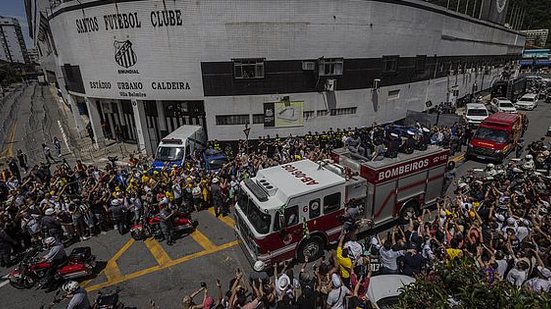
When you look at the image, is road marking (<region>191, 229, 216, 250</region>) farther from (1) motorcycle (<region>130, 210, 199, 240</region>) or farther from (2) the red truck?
(2) the red truck

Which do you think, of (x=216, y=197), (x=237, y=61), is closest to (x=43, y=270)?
(x=216, y=197)

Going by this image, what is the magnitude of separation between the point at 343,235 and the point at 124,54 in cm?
1911

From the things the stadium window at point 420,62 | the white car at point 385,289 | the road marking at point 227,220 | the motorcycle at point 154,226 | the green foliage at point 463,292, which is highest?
the stadium window at point 420,62

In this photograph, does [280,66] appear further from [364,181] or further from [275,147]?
[364,181]

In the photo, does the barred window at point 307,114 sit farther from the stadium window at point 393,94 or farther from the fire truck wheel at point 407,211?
the fire truck wheel at point 407,211

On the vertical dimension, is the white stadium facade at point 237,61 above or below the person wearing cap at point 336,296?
above

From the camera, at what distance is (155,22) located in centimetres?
1836

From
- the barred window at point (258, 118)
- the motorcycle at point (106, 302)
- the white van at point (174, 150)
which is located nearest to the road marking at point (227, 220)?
the white van at point (174, 150)

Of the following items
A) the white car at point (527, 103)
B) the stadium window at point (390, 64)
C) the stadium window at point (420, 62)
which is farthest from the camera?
the white car at point (527, 103)

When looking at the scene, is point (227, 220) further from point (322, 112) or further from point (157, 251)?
point (322, 112)

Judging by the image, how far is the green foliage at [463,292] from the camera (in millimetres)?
3217

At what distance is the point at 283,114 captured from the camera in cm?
2050

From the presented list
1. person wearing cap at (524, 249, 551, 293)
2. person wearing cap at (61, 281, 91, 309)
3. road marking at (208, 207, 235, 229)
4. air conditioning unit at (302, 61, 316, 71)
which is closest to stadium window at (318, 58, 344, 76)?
air conditioning unit at (302, 61, 316, 71)

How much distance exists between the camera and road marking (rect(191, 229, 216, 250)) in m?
10.4
